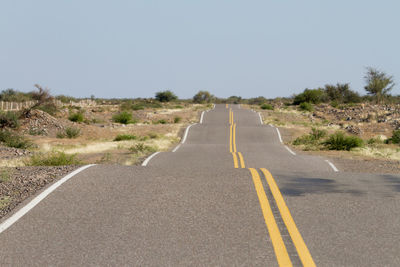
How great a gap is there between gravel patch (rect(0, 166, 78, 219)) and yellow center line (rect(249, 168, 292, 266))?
3671mm

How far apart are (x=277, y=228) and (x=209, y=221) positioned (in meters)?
0.90

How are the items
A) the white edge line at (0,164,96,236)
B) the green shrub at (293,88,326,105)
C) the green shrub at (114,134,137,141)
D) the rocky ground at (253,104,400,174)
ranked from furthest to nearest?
the green shrub at (293,88,326,105) → the green shrub at (114,134,137,141) → the rocky ground at (253,104,400,174) → the white edge line at (0,164,96,236)

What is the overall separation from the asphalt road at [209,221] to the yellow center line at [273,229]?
0.01 m

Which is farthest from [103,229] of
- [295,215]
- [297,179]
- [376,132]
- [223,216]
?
[376,132]

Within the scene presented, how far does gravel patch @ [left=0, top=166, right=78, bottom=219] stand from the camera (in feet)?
23.4

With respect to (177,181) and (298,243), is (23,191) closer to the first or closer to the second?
(177,181)

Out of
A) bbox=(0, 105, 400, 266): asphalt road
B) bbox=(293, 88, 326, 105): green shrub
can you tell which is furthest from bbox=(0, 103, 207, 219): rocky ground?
bbox=(293, 88, 326, 105): green shrub

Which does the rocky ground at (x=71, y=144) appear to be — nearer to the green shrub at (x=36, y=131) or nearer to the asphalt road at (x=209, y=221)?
the green shrub at (x=36, y=131)

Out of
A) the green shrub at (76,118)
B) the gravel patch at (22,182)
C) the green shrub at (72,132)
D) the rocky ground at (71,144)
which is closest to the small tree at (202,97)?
the rocky ground at (71,144)

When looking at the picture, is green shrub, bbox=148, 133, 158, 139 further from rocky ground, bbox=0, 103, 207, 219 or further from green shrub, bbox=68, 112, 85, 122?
green shrub, bbox=68, 112, 85, 122

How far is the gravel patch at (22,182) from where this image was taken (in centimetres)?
714

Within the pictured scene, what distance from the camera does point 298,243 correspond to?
5.20 metres

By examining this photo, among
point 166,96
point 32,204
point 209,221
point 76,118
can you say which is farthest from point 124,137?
point 166,96

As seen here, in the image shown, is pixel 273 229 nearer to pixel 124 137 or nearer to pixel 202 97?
pixel 124 137
